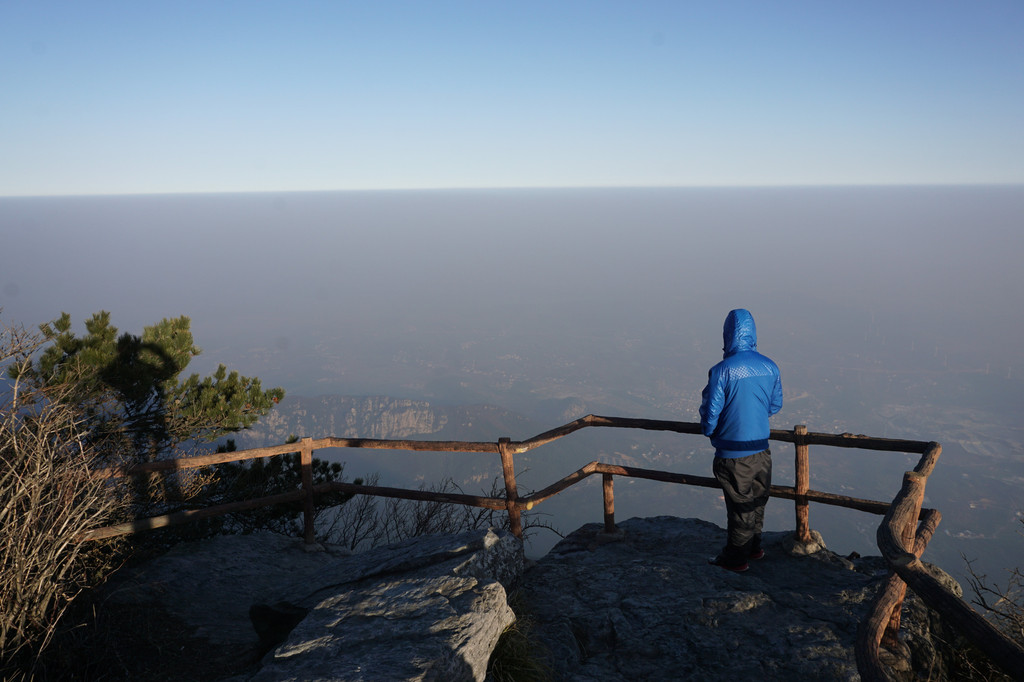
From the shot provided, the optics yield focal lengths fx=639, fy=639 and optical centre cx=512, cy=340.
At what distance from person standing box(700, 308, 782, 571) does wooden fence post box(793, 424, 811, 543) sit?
22 cm

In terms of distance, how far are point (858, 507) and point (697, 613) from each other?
4.42 feet

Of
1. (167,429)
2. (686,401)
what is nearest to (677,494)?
(686,401)

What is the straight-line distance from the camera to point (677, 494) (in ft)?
358

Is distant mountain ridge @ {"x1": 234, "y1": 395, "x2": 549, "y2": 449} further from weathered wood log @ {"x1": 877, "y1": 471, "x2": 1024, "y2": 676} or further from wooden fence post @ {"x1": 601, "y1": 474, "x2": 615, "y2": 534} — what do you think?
weathered wood log @ {"x1": 877, "y1": 471, "x2": 1024, "y2": 676}

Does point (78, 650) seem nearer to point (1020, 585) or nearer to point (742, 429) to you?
point (742, 429)

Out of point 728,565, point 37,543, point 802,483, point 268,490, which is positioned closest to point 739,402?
point 802,483

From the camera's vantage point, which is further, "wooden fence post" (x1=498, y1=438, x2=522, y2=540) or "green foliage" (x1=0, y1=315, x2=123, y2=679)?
"wooden fence post" (x1=498, y1=438, x2=522, y2=540)

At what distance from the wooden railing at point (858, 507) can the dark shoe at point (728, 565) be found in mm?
531

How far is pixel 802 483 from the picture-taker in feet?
15.2

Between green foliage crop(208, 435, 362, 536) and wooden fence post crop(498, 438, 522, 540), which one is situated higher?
wooden fence post crop(498, 438, 522, 540)

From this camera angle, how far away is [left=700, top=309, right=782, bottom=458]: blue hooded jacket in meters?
4.35

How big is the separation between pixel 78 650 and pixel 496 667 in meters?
2.35

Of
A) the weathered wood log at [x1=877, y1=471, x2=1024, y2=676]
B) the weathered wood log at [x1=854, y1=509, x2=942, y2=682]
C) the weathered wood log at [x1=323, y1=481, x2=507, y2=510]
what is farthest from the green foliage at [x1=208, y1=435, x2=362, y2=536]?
the weathered wood log at [x1=854, y1=509, x2=942, y2=682]

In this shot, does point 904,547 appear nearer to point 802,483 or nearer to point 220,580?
point 802,483
